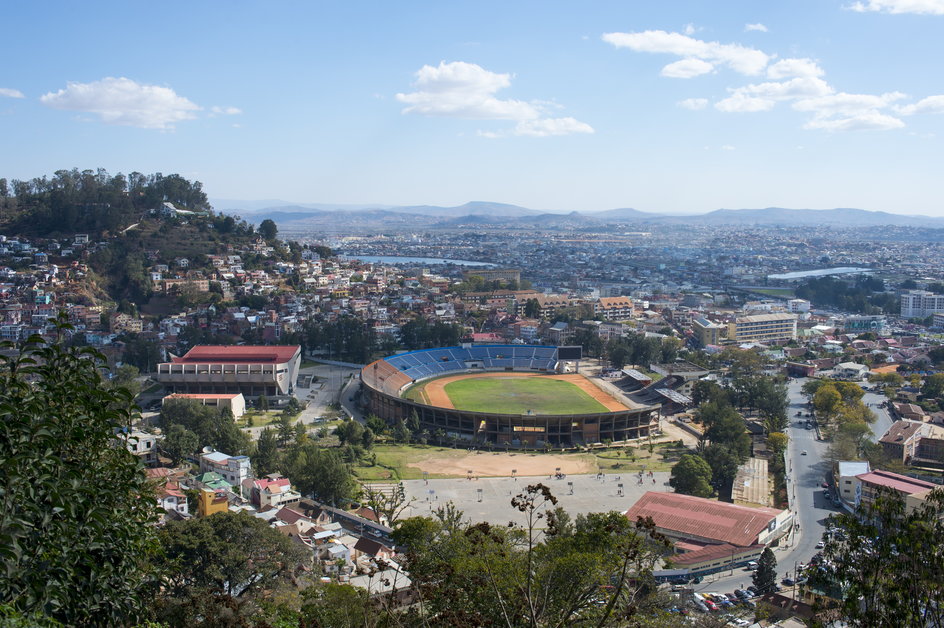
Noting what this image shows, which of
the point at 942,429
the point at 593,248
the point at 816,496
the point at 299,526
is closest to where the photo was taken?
the point at 299,526

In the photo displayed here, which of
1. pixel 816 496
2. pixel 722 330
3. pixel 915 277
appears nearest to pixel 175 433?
pixel 816 496

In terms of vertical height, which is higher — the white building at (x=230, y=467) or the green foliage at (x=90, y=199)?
the green foliage at (x=90, y=199)

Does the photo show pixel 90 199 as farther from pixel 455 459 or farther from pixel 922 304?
pixel 922 304

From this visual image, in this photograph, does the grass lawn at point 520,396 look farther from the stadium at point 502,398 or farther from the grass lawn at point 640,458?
the grass lawn at point 640,458

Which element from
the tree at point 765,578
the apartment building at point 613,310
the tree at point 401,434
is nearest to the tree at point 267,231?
the apartment building at point 613,310

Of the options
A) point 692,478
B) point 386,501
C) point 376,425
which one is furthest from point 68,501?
point 376,425

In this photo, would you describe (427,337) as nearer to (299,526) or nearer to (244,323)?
(244,323)
